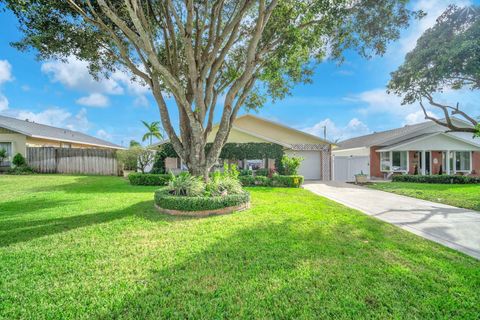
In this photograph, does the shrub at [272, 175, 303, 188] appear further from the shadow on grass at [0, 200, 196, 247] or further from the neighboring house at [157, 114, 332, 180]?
the shadow on grass at [0, 200, 196, 247]

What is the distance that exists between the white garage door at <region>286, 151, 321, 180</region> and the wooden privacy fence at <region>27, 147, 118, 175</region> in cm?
1635

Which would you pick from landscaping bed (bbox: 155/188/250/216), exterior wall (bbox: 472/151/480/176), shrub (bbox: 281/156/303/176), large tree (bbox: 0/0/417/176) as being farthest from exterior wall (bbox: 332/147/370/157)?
landscaping bed (bbox: 155/188/250/216)

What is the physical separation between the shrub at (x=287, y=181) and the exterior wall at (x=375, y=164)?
1217cm

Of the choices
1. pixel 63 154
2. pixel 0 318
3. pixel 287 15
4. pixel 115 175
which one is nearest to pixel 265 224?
pixel 0 318

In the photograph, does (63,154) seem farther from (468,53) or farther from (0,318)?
(468,53)

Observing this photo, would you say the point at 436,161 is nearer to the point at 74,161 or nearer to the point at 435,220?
the point at 435,220

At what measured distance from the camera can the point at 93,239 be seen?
16.0 feet

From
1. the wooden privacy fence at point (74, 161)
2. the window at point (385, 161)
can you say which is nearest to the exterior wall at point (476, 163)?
the window at point (385, 161)

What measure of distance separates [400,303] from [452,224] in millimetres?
5431

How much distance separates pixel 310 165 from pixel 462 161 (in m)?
14.4

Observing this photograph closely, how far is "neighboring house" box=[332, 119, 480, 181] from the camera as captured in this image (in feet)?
66.2

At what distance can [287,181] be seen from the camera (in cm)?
1462

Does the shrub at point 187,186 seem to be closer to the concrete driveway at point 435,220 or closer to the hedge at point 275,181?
the concrete driveway at point 435,220

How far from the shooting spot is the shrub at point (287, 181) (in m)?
14.6
